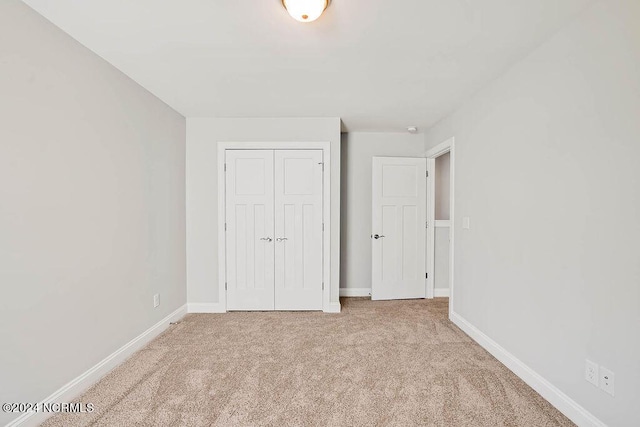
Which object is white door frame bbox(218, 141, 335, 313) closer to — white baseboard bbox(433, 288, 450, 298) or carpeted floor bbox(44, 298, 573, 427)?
carpeted floor bbox(44, 298, 573, 427)

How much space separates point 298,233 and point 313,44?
2.15 m

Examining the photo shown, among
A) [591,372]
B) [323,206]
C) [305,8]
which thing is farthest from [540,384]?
[305,8]

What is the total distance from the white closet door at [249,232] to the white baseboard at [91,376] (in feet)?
3.01

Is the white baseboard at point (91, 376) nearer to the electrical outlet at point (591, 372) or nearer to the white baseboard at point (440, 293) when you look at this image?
the electrical outlet at point (591, 372)

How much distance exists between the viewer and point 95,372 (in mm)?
2127

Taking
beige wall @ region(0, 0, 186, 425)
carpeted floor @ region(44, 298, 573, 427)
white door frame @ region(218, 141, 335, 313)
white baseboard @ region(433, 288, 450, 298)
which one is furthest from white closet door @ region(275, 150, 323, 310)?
white baseboard @ region(433, 288, 450, 298)

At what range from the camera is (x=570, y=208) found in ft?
5.76

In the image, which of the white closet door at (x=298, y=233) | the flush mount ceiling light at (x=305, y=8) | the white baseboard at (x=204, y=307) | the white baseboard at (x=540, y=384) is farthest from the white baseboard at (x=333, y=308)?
the flush mount ceiling light at (x=305, y=8)

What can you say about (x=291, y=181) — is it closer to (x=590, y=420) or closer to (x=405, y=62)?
(x=405, y=62)

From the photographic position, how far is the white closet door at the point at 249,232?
11.8 feet

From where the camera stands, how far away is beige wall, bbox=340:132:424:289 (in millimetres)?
4309

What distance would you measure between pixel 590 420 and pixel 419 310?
208 centimetres

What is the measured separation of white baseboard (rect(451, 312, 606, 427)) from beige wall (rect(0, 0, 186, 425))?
122 inches

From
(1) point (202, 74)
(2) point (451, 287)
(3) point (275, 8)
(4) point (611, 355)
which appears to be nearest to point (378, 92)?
(3) point (275, 8)
